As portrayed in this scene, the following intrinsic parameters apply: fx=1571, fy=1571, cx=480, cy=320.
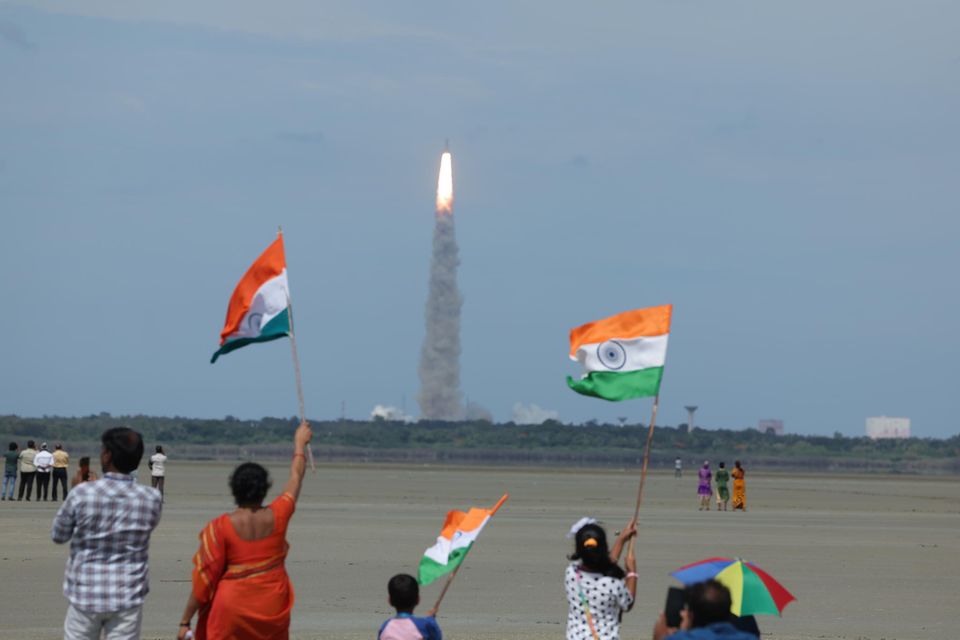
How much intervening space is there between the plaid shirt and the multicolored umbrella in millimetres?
3097

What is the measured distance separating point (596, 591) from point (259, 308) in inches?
120

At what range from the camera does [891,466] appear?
124 m

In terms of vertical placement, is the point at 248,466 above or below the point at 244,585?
above

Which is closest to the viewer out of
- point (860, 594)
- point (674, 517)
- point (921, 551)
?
point (860, 594)

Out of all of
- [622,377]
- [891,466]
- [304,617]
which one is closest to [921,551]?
[304,617]

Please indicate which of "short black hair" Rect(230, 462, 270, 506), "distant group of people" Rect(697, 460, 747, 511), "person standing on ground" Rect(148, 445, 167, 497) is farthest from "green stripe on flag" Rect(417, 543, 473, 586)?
"distant group of people" Rect(697, 460, 747, 511)

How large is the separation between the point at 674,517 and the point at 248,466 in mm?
29468

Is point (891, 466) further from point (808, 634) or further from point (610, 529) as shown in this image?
point (808, 634)

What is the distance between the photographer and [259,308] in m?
10.7

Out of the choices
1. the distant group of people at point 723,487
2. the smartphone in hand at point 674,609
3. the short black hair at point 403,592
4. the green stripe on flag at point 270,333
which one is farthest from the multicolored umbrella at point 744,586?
the distant group of people at point 723,487

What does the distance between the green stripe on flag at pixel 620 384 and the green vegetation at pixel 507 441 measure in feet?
361

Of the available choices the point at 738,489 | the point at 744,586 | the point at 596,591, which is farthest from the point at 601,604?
the point at 738,489

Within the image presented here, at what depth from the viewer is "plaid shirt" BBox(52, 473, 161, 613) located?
8.84 meters

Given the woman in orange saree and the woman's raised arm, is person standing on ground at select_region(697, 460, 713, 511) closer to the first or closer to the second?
the woman's raised arm
